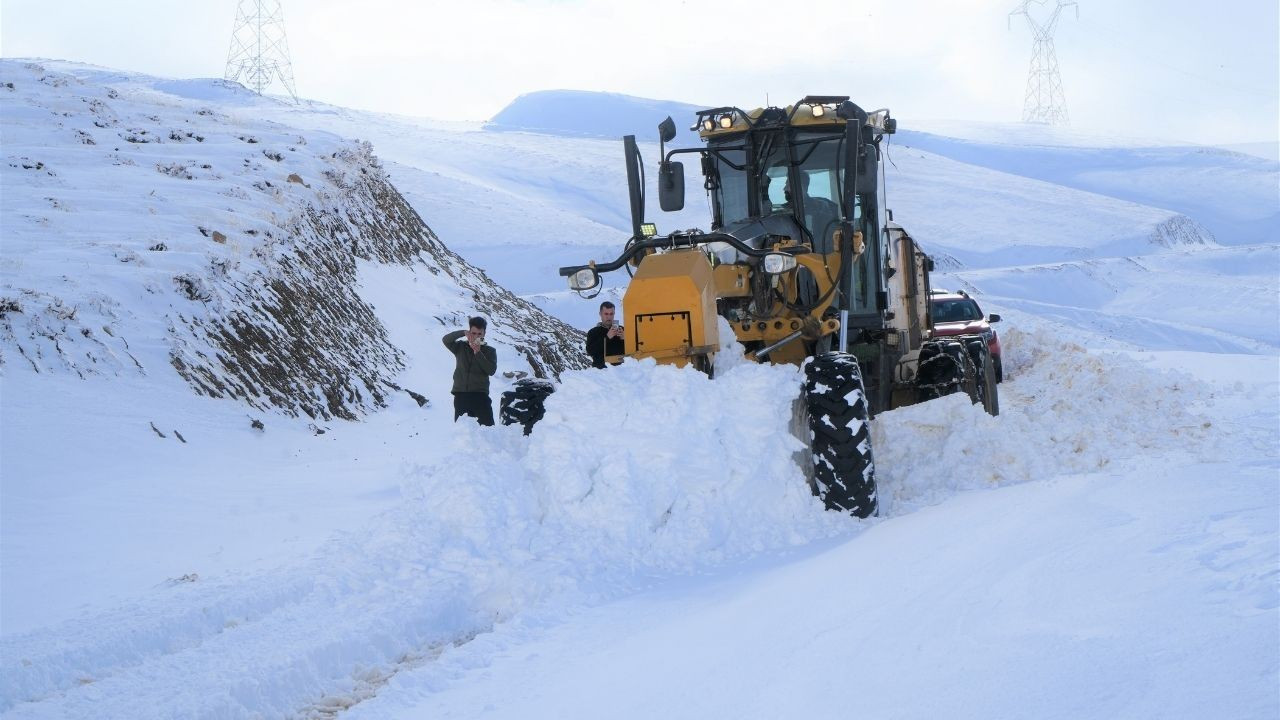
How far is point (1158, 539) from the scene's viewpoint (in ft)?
14.8

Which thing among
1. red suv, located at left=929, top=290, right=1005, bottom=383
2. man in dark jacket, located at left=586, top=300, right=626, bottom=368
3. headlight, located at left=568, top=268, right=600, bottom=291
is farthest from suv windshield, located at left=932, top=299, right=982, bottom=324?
headlight, located at left=568, top=268, right=600, bottom=291

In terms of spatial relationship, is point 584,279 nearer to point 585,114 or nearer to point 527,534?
point 527,534

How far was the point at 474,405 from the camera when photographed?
9.54 metres

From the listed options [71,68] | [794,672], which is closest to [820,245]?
[794,672]

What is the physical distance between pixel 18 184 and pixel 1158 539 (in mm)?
14002

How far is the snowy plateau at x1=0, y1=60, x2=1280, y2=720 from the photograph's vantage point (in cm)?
381

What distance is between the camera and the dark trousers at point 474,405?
9.48m

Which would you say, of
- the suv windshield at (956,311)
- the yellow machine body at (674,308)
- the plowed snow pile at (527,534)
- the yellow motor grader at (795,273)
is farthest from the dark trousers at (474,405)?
the suv windshield at (956,311)

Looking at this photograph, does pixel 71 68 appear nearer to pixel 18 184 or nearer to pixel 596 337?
pixel 18 184

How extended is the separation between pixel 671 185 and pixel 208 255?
Result: 272 inches

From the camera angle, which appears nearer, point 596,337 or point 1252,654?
point 1252,654

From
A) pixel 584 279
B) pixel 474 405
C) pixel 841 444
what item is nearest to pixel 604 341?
pixel 584 279

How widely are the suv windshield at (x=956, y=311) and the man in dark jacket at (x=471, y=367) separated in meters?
8.94

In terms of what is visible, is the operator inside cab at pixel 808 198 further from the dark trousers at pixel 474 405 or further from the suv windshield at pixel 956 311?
the suv windshield at pixel 956 311
